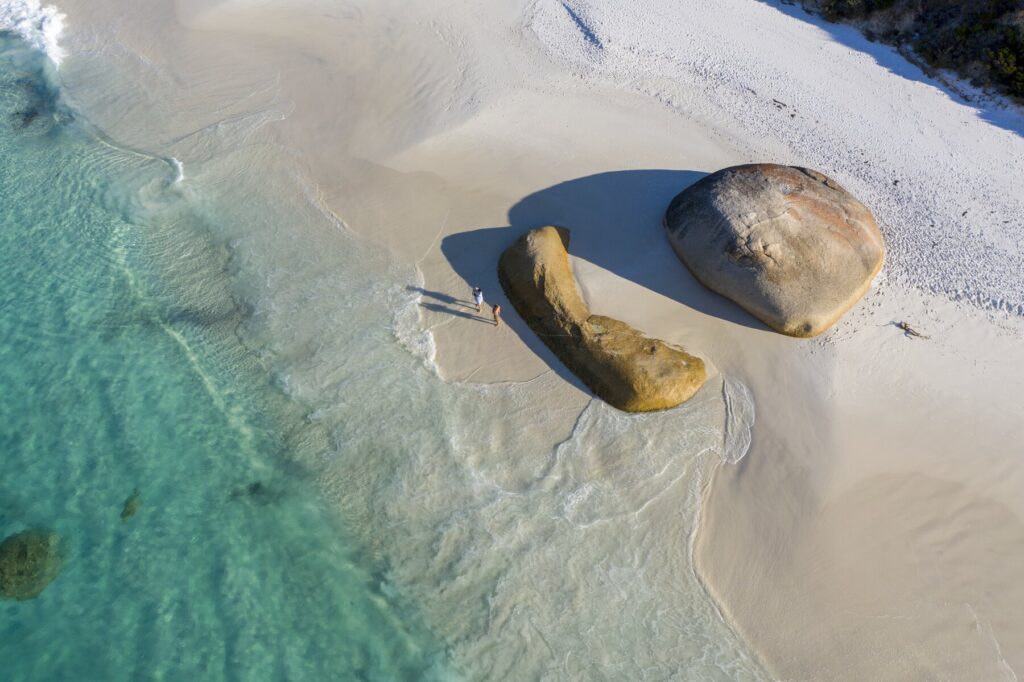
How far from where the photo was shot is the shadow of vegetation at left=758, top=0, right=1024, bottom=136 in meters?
17.5

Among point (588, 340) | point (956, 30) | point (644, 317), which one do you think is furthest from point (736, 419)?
point (956, 30)

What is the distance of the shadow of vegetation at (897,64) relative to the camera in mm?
17516

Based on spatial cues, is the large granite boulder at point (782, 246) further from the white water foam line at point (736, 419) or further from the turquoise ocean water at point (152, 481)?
the turquoise ocean water at point (152, 481)

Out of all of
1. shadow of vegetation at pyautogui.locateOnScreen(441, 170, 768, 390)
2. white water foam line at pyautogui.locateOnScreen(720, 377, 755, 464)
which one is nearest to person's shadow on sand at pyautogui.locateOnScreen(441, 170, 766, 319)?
shadow of vegetation at pyautogui.locateOnScreen(441, 170, 768, 390)

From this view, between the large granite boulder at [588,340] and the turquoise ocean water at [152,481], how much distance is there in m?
5.63

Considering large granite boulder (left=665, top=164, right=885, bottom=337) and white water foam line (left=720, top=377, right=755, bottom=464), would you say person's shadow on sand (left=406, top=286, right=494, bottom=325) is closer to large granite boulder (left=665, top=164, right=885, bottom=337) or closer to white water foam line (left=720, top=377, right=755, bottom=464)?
large granite boulder (left=665, top=164, right=885, bottom=337)

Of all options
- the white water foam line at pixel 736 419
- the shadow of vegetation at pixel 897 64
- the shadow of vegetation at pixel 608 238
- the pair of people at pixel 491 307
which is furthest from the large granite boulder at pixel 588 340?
the shadow of vegetation at pixel 897 64

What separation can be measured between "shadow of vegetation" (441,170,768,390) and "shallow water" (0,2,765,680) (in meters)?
1.68

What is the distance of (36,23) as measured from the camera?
21641mm

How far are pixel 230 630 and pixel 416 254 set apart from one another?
28.8ft

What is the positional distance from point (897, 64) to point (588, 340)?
49.1ft

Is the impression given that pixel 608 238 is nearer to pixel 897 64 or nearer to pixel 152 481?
pixel 152 481

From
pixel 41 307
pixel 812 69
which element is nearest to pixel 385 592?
pixel 41 307

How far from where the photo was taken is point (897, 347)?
13.3m
